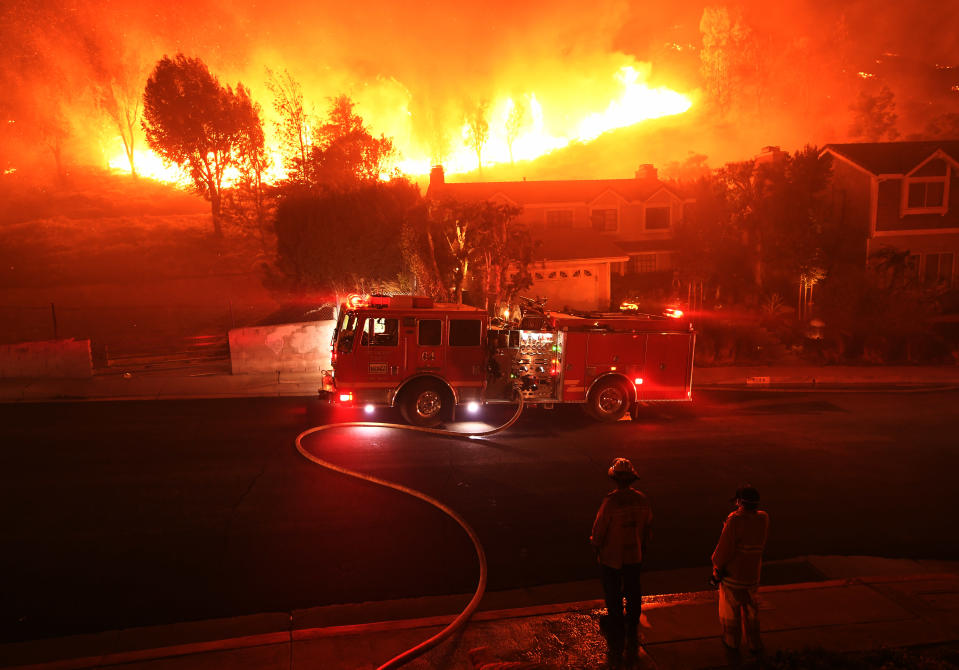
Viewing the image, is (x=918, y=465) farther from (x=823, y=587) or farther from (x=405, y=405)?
(x=405, y=405)

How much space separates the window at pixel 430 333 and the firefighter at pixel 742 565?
8169 mm

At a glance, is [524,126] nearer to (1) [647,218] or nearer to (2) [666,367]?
(1) [647,218]

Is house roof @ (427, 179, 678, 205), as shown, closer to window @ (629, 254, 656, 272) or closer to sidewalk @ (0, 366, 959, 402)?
window @ (629, 254, 656, 272)

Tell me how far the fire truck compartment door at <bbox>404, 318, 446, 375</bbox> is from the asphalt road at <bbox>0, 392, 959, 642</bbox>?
1482 millimetres

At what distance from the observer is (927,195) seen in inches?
1131

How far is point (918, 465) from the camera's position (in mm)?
10688

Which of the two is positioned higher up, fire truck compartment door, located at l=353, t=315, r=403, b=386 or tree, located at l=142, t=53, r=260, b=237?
tree, located at l=142, t=53, r=260, b=237

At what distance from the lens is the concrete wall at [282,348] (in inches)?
715

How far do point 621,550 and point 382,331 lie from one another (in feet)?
26.8

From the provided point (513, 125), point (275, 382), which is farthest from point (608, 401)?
point (513, 125)

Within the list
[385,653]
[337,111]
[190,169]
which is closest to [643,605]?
[385,653]

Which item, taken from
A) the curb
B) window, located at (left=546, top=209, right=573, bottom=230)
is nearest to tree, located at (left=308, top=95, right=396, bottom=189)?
window, located at (left=546, top=209, right=573, bottom=230)

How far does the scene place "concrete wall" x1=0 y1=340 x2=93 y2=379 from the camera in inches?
682

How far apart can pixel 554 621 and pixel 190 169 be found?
145 feet
